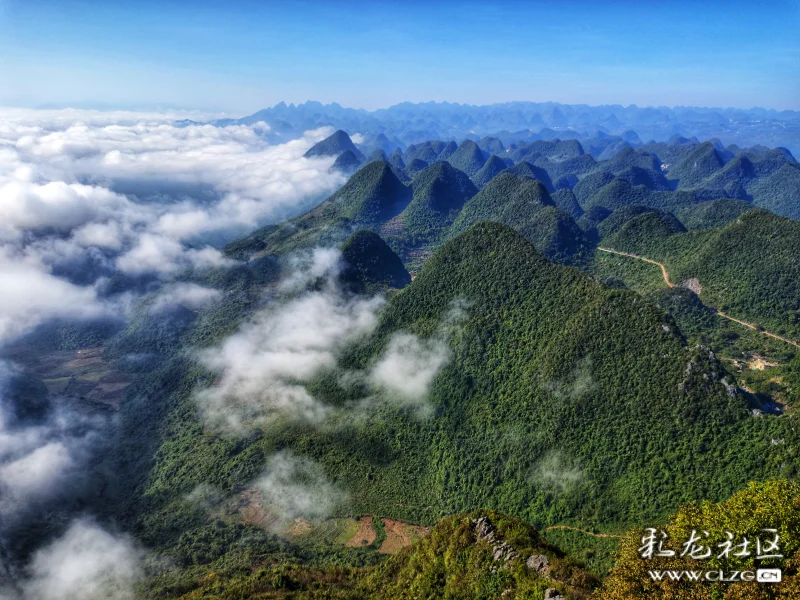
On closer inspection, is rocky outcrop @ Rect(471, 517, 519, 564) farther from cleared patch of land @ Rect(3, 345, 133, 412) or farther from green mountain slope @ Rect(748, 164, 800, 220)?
green mountain slope @ Rect(748, 164, 800, 220)

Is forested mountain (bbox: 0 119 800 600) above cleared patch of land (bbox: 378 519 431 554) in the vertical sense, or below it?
above

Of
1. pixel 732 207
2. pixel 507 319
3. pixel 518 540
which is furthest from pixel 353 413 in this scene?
pixel 732 207

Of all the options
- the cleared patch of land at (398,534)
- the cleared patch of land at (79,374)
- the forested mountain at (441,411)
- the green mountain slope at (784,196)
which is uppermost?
the green mountain slope at (784,196)

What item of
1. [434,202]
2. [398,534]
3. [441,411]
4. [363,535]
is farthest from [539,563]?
[434,202]

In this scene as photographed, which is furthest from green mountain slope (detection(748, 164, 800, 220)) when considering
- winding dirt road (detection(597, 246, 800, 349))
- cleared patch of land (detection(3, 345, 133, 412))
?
cleared patch of land (detection(3, 345, 133, 412))

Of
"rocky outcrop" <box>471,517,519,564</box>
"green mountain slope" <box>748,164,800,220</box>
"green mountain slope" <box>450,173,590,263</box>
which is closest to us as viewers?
"rocky outcrop" <box>471,517,519,564</box>

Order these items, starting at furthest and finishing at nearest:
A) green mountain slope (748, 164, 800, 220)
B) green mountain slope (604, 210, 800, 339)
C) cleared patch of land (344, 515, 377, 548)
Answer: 1. green mountain slope (748, 164, 800, 220)
2. green mountain slope (604, 210, 800, 339)
3. cleared patch of land (344, 515, 377, 548)

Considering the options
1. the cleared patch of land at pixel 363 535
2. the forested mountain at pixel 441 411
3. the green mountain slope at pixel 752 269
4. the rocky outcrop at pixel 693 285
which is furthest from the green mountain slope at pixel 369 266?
the green mountain slope at pixel 752 269

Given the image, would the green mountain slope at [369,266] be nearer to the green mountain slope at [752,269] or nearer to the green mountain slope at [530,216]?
the green mountain slope at [530,216]

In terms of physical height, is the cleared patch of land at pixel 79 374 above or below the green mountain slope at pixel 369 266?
below

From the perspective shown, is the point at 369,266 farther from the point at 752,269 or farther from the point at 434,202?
the point at 752,269

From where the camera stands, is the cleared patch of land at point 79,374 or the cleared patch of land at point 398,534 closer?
the cleared patch of land at point 398,534

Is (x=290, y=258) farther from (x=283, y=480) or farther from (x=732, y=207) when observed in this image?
(x=732, y=207)
